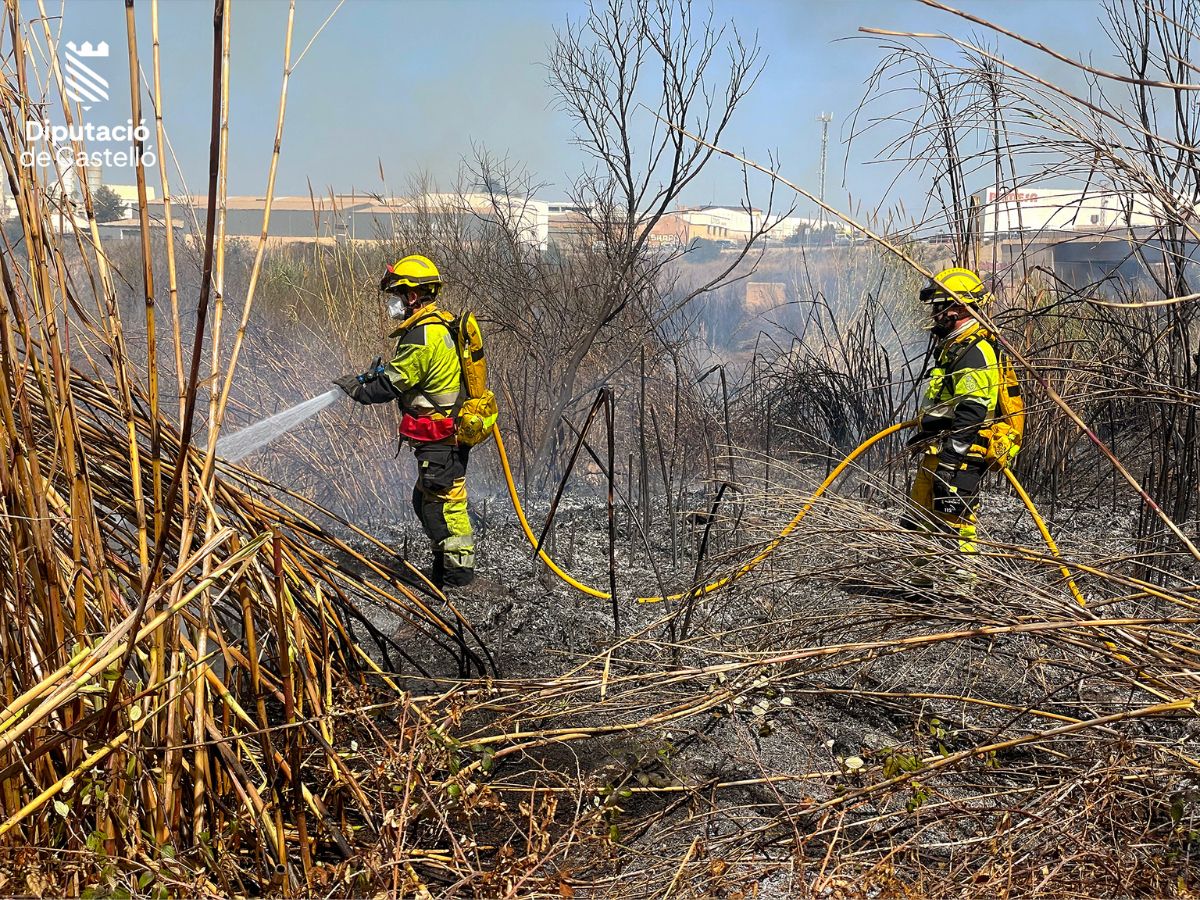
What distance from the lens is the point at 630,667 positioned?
13.1 feet

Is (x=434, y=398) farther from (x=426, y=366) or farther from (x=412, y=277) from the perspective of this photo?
(x=412, y=277)

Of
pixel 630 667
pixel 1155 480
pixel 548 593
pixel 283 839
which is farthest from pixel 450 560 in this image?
pixel 1155 480

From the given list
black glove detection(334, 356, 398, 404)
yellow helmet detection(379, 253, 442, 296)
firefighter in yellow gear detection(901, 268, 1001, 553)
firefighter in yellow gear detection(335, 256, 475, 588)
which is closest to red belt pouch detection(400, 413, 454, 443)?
firefighter in yellow gear detection(335, 256, 475, 588)

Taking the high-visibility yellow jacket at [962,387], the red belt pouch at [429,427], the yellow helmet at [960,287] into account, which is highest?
the yellow helmet at [960,287]

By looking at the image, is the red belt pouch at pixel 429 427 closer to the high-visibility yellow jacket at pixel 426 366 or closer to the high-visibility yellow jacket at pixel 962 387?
the high-visibility yellow jacket at pixel 426 366

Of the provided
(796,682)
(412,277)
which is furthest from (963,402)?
(412,277)

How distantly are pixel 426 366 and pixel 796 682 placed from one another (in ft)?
8.99

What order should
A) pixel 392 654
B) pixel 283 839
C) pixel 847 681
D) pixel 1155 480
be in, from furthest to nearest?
pixel 1155 480 → pixel 392 654 → pixel 847 681 → pixel 283 839

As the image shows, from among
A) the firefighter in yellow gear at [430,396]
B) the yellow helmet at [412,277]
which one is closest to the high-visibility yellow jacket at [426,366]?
the firefighter in yellow gear at [430,396]

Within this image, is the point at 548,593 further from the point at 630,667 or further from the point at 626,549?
the point at 630,667

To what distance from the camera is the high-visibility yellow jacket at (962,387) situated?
190 inches

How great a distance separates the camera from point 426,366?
5.26 metres

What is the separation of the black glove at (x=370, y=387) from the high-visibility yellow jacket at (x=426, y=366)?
0.04 metres

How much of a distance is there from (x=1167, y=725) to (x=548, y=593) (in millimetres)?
2826
